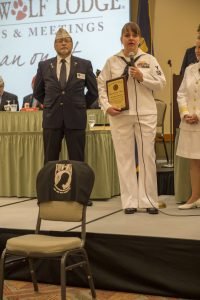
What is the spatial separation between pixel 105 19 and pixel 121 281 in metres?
5.58

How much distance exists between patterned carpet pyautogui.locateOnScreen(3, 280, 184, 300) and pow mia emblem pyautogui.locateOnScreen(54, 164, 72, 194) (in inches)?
25.1

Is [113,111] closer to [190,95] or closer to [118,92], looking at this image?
[118,92]

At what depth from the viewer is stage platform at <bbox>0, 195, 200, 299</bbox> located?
308 cm

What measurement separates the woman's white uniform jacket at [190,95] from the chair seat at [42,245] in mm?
1685

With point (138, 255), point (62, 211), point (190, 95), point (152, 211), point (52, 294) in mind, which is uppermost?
point (190, 95)

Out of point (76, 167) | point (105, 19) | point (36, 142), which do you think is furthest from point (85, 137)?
point (105, 19)

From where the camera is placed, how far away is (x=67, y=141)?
4.55 m

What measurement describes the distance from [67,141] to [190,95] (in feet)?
3.65

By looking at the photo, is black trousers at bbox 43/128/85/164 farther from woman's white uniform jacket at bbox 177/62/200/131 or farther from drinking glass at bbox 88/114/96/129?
woman's white uniform jacket at bbox 177/62/200/131

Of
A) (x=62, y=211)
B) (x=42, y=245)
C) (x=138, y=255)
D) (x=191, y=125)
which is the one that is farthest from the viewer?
(x=191, y=125)

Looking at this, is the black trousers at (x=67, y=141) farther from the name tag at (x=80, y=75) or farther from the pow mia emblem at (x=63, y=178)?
the pow mia emblem at (x=63, y=178)

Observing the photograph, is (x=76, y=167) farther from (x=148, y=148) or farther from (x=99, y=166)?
(x=99, y=166)

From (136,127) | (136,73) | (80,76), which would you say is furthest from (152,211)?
(80,76)

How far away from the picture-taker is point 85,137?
4742 mm
